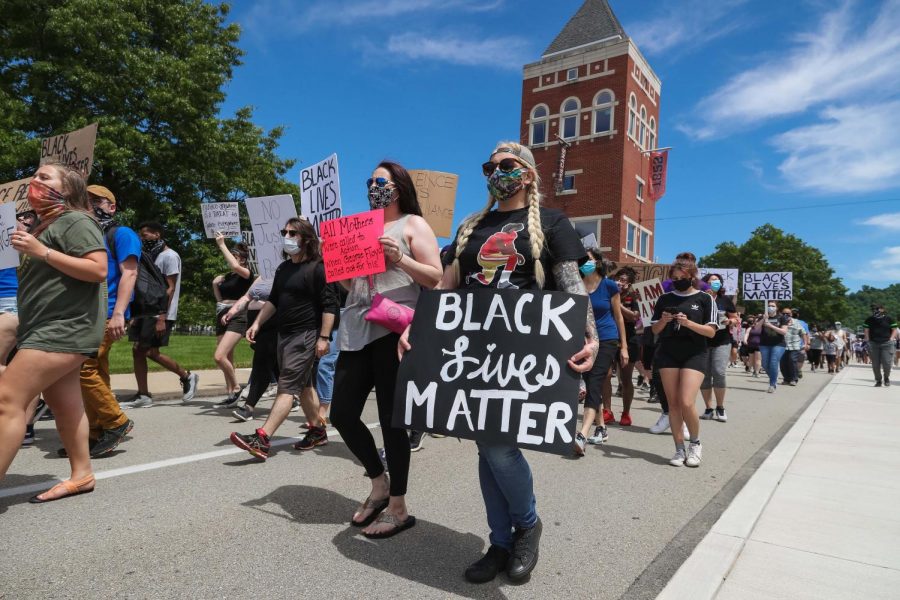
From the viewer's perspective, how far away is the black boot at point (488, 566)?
261 cm

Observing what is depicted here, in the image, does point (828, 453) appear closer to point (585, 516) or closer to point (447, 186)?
point (585, 516)

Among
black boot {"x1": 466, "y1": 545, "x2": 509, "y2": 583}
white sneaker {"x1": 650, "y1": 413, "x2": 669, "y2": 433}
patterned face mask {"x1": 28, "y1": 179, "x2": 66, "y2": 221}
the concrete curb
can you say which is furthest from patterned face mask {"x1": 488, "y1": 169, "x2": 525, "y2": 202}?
white sneaker {"x1": 650, "y1": 413, "x2": 669, "y2": 433}

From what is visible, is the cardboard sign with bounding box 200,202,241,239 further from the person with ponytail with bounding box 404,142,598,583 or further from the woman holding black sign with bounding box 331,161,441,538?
the person with ponytail with bounding box 404,142,598,583

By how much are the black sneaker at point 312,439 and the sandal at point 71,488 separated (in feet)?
5.64

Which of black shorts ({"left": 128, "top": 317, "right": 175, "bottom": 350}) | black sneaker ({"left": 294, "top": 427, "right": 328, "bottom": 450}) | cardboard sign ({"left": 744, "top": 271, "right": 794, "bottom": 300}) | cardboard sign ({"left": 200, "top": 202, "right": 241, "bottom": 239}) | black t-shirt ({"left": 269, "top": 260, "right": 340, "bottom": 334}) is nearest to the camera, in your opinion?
black t-shirt ({"left": 269, "top": 260, "right": 340, "bottom": 334})

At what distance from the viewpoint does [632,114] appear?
3484 centimetres

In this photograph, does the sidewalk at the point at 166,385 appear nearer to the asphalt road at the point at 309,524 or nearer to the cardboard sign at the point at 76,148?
the asphalt road at the point at 309,524

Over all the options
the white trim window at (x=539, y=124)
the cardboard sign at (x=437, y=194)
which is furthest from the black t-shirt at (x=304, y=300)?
the white trim window at (x=539, y=124)

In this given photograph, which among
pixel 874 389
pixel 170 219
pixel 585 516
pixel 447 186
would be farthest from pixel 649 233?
pixel 585 516

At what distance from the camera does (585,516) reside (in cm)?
365

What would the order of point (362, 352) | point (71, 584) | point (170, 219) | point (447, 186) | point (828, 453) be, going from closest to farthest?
point (71, 584)
point (362, 352)
point (828, 453)
point (447, 186)
point (170, 219)

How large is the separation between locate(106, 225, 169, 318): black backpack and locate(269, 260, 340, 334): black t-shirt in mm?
2087

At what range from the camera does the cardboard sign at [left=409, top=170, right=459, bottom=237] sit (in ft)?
28.3

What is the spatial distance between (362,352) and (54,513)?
1.94m
